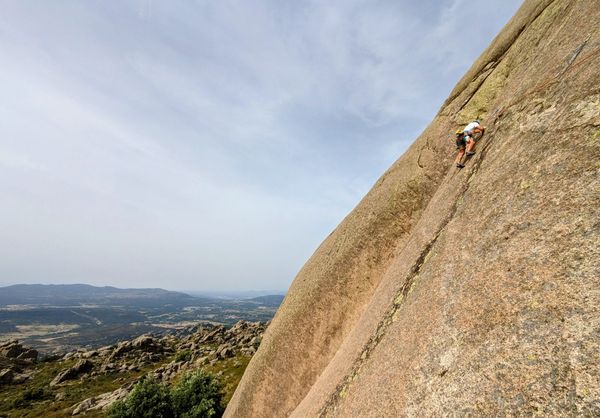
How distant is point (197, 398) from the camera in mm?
35125

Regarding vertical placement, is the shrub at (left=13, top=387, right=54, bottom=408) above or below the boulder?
below

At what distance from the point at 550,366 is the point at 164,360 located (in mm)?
121267

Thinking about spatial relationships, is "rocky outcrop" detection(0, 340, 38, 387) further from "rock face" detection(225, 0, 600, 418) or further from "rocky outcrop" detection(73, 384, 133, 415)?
"rock face" detection(225, 0, 600, 418)

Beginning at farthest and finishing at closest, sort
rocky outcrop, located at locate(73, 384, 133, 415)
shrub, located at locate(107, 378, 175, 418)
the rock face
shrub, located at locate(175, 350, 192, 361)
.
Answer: shrub, located at locate(175, 350, 192, 361) < rocky outcrop, located at locate(73, 384, 133, 415) < shrub, located at locate(107, 378, 175, 418) < the rock face

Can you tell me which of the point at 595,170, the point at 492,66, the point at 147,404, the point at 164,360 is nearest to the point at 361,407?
the point at 595,170

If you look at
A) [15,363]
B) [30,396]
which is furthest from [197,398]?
[15,363]

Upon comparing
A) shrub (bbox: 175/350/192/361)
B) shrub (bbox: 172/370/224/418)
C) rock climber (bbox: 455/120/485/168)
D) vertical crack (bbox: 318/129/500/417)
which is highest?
rock climber (bbox: 455/120/485/168)

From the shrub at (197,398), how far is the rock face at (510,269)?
28.1 metres

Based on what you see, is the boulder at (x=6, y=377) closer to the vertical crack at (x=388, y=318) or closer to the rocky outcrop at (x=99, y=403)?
the rocky outcrop at (x=99, y=403)

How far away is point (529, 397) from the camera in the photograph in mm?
4969

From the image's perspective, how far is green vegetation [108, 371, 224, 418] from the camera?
32.9m

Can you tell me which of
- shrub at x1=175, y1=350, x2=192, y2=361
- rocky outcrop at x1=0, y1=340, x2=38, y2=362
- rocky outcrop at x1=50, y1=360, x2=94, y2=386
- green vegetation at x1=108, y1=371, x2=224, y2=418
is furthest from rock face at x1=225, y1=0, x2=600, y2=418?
rocky outcrop at x1=0, y1=340, x2=38, y2=362

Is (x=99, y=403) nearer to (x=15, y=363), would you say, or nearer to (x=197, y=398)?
(x=197, y=398)

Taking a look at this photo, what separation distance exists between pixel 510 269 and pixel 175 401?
3998 cm
